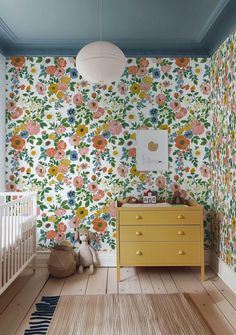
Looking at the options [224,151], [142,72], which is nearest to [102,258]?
[224,151]

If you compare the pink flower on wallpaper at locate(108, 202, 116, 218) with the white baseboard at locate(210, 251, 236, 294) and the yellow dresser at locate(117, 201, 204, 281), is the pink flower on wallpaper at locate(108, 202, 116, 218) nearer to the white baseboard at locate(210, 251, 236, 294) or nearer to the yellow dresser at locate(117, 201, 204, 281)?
the yellow dresser at locate(117, 201, 204, 281)

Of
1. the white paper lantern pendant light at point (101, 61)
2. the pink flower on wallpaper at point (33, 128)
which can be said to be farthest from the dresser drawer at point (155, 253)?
the white paper lantern pendant light at point (101, 61)

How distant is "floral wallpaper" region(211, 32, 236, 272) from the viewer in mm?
3037

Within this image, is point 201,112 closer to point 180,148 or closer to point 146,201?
point 180,148

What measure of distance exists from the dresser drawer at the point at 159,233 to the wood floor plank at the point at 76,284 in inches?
22.0

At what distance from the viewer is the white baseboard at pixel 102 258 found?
3.74 meters

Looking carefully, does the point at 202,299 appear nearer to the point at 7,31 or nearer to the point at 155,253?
the point at 155,253

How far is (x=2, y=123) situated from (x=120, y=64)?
182 centimetres

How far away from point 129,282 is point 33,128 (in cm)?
193

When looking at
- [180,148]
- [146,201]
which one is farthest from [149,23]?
[146,201]

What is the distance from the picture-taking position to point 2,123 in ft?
12.1

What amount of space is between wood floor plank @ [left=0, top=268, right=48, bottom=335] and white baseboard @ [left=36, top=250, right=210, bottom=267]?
23 cm

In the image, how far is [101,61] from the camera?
2.30 metres

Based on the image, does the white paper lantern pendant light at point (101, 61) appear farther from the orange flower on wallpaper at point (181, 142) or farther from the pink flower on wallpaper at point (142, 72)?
the orange flower on wallpaper at point (181, 142)
